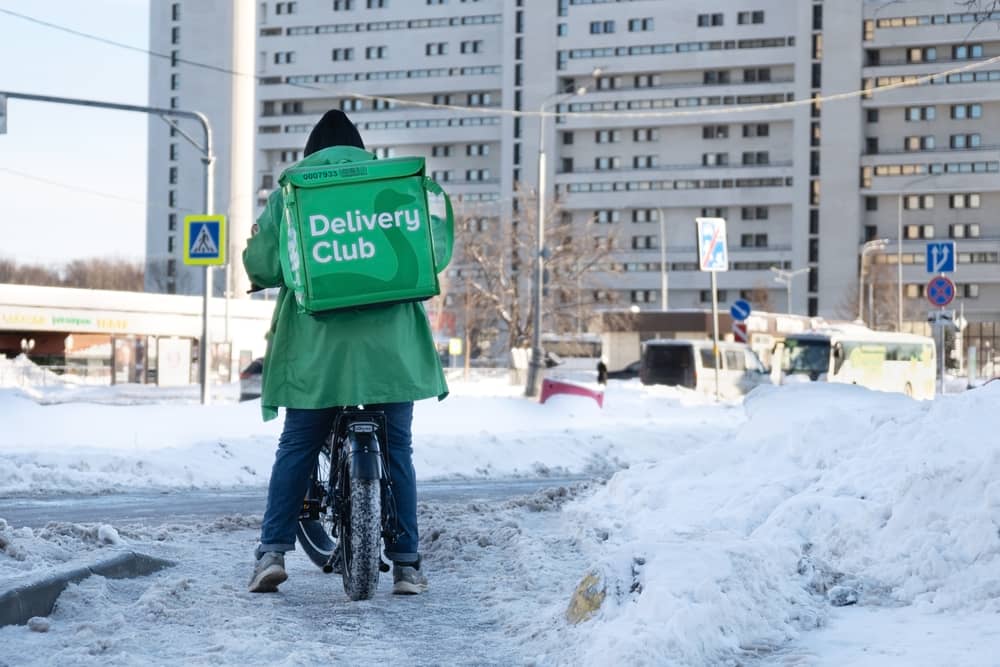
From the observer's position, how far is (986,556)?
5.34 m

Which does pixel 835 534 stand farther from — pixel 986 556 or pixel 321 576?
pixel 321 576

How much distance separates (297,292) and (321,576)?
4.92 feet

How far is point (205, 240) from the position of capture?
23.8 meters

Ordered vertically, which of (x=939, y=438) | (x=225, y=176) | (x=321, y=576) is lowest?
(x=321, y=576)

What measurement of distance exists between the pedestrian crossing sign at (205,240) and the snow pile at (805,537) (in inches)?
608

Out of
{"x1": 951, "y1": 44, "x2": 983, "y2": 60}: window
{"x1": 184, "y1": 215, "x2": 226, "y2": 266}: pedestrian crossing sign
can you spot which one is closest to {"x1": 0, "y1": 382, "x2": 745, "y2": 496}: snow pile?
{"x1": 184, "y1": 215, "x2": 226, "y2": 266}: pedestrian crossing sign

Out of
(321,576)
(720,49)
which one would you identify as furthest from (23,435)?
(720,49)

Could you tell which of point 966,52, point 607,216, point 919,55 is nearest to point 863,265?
point 919,55

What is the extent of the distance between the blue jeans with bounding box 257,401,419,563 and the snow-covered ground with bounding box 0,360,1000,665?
30cm

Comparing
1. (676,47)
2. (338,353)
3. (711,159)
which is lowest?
(338,353)

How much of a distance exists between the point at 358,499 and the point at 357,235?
1025mm

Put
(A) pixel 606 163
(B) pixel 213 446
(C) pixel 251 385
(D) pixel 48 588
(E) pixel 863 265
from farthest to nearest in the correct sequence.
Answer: (A) pixel 606 163 < (E) pixel 863 265 < (C) pixel 251 385 < (B) pixel 213 446 < (D) pixel 48 588

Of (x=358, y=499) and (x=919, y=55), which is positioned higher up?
(x=919, y=55)

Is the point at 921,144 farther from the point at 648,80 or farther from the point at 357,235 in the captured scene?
the point at 357,235
